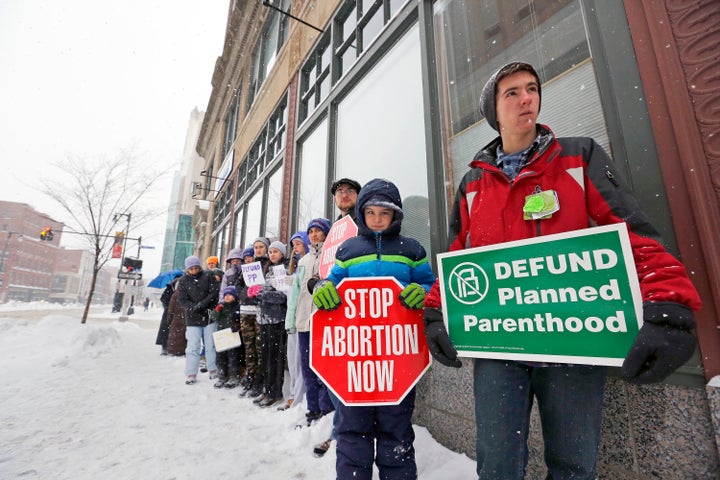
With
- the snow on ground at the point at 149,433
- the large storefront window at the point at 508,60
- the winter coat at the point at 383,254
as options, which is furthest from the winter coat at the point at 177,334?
the large storefront window at the point at 508,60

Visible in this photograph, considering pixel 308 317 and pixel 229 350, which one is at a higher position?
pixel 308 317

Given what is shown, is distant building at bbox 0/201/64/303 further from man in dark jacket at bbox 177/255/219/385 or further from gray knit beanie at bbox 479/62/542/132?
gray knit beanie at bbox 479/62/542/132

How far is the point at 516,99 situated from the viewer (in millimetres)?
1529

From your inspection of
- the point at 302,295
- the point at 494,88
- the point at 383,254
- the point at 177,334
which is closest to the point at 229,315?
the point at 302,295

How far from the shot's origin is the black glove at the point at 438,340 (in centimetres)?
147

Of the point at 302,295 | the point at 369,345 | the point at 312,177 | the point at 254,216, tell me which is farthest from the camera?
the point at 254,216

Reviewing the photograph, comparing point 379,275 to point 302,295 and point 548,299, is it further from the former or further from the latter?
point 302,295

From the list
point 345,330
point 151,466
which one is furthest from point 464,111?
point 151,466

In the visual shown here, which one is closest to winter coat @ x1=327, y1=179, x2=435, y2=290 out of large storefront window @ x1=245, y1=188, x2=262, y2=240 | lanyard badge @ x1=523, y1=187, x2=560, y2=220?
lanyard badge @ x1=523, y1=187, x2=560, y2=220

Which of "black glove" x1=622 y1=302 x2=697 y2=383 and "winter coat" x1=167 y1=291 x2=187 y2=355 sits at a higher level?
"black glove" x1=622 y1=302 x2=697 y2=383

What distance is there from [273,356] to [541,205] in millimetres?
3732

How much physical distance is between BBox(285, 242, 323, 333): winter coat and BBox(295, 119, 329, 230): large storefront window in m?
2.62

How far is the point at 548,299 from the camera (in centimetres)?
128

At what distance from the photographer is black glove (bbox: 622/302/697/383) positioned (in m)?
0.96
